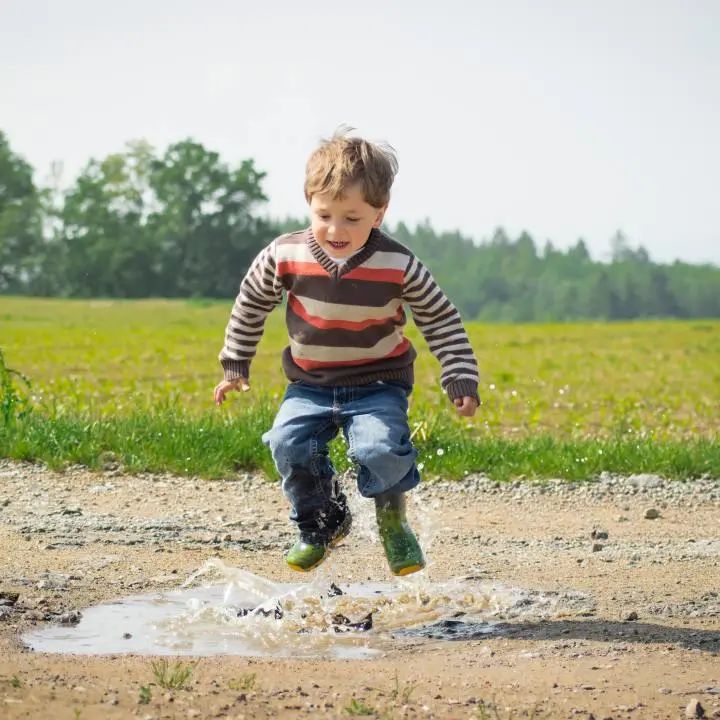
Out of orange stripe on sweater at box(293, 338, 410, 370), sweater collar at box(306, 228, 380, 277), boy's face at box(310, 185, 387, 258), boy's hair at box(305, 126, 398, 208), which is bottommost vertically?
orange stripe on sweater at box(293, 338, 410, 370)

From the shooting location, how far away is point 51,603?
508 cm

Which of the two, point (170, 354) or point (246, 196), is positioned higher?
point (246, 196)

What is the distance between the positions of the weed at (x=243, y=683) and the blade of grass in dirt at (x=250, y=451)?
3737 millimetres

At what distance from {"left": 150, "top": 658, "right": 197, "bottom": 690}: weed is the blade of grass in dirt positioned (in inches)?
143

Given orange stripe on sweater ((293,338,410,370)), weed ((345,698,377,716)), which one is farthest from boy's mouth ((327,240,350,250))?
weed ((345,698,377,716))

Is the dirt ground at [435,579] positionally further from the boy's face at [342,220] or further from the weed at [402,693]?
the boy's face at [342,220]

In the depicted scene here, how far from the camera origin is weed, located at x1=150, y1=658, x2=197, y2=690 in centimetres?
385

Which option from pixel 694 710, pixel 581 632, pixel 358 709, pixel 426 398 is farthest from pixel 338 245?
pixel 426 398

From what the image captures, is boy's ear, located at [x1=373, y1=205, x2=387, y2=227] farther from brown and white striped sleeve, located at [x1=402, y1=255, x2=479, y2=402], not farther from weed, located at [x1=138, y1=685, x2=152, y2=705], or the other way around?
weed, located at [x1=138, y1=685, x2=152, y2=705]

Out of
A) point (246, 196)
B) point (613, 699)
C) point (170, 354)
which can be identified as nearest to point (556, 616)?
point (613, 699)

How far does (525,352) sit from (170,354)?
624cm

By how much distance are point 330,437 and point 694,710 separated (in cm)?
185

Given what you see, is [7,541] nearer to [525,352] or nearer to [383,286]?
[383,286]

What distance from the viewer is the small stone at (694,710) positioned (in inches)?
147
